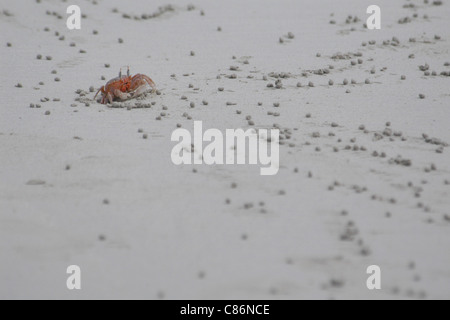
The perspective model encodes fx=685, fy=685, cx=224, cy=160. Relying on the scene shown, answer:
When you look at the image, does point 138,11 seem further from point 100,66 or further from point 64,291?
point 64,291

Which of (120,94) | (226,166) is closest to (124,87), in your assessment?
(120,94)

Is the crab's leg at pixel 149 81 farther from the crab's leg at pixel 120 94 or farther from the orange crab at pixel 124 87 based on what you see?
the crab's leg at pixel 120 94

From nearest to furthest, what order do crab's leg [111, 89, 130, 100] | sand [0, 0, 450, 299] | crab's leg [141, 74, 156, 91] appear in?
sand [0, 0, 450, 299]
crab's leg [111, 89, 130, 100]
crab's leg [141, 74, 156, 91]

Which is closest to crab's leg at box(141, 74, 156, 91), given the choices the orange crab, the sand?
the orange crab

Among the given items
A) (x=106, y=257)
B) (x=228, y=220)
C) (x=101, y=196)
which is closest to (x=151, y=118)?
(x=101, y=196)

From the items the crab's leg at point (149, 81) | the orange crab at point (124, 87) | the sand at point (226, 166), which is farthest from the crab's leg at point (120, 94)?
the crab's leg at point (149, 81)

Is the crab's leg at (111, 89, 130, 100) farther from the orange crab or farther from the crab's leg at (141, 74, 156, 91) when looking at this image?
the crab's leg at (141, 74, 156, 91)
